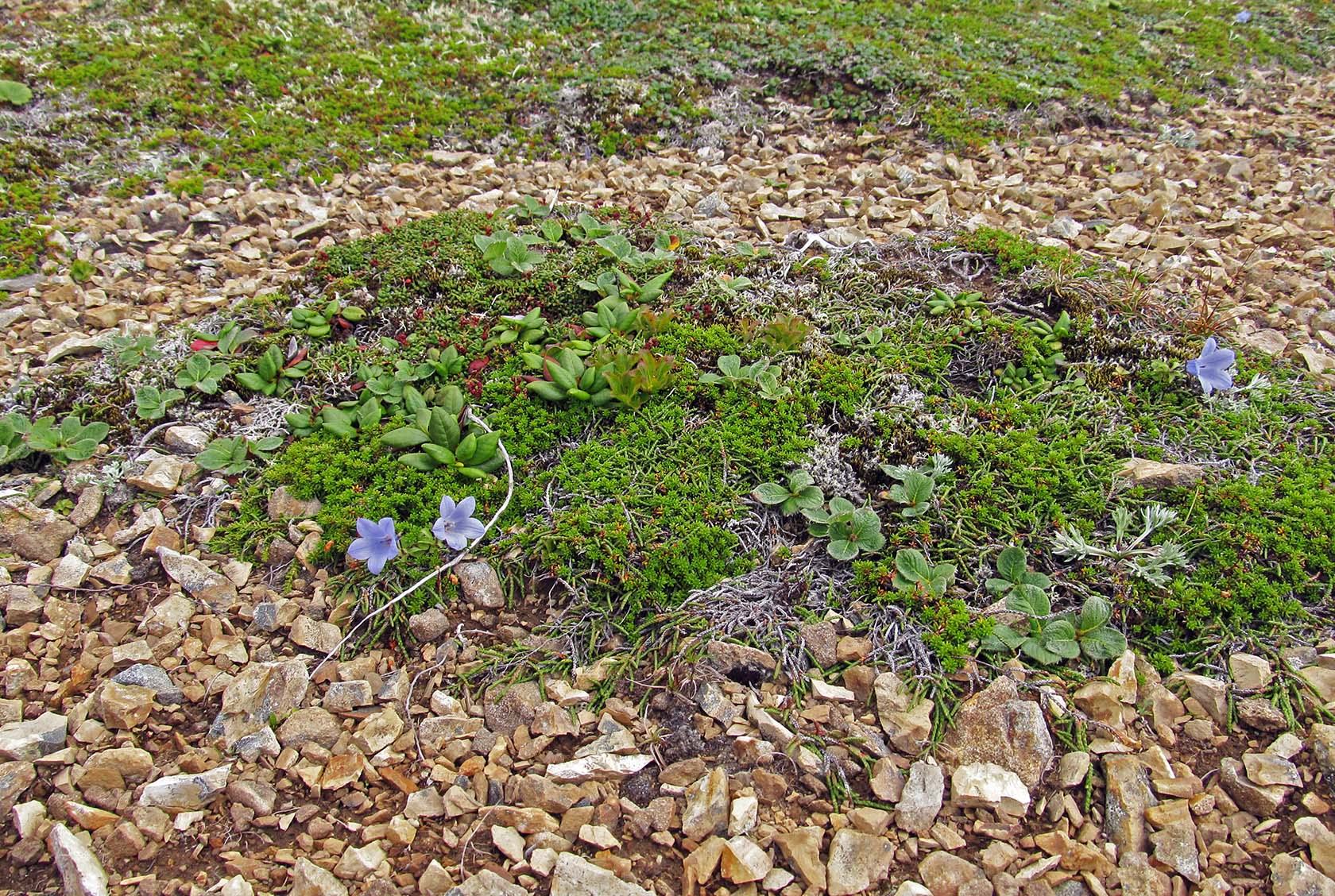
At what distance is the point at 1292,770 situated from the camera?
246cm

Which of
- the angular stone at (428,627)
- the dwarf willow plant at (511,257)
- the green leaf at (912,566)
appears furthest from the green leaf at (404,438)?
the green leaf at (912,566)

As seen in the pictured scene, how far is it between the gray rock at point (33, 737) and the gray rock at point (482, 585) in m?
1.31

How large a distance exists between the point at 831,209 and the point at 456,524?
3.33 m

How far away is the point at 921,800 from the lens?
241 cm

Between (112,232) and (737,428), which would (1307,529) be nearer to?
(737,428)

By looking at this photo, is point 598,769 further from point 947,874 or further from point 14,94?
point 14,94

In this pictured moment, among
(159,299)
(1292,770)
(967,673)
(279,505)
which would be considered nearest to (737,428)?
(967,673)

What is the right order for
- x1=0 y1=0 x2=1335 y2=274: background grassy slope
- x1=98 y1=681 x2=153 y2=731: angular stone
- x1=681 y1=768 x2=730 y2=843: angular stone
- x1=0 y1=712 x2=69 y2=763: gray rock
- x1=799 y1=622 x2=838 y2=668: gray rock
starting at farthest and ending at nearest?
x1=0 y1=0 x2=1335 y2=274: background grassy slope → x1=799 y1=622 x2=838 y2=668: gray rock → x1=98 y1=681 x2=153 y2=731: angular stone → x1=0 y1=712 x2=69 y2=763: gray rock → x1=681 y1=768 x2=730 y2=843: angular stone

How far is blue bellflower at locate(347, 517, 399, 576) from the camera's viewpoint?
9.59ft

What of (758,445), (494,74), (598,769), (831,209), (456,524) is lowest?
(598,769)

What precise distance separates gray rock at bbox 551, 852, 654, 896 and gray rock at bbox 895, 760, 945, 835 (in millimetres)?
789

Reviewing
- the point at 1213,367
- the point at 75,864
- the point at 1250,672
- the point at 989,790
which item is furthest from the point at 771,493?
the point at 75,864

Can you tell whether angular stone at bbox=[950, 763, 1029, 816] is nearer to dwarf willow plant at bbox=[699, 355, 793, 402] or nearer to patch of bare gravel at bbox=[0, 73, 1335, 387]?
dwarf willow plant at bbox=[699, 355, 793, 402]

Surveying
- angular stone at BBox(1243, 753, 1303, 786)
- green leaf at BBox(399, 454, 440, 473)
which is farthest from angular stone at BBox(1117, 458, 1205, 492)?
green leaf at BBox(399, 454, 440, 473)
